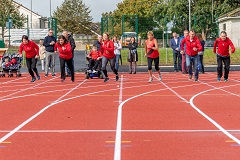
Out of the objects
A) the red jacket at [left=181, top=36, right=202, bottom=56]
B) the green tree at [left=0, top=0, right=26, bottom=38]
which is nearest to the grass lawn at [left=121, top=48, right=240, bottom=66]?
the red jacket at [left=181, top=36, right=202, bottom=56]

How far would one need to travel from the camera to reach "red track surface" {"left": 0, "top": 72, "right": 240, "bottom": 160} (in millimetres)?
7777

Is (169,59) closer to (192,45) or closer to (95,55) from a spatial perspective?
(95,55)

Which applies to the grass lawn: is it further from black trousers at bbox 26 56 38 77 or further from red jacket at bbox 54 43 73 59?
red jacket at bbox 54 43 73 59

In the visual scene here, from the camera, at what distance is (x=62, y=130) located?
31.7 feet

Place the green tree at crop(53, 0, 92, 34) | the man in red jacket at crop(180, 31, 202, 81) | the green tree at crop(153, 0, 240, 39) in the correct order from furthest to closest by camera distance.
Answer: the green tree at crop(53, 0, 92, 34) → the green tree at crop(153, 0, 240, 39) → the man in red jacket at crop(180, 31, 202, 81)

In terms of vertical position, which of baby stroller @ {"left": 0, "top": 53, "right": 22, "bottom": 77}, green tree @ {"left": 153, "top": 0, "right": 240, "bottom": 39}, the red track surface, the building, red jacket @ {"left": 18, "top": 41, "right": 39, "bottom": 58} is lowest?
the red track surface

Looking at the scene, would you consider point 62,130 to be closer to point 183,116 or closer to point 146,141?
point 146,141

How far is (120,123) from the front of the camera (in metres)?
10.5

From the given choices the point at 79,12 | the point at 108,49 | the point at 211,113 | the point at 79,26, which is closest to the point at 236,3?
the point at 79,26

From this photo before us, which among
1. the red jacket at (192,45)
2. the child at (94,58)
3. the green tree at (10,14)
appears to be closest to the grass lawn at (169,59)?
the child at (94,58)

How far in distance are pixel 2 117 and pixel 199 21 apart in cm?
5107

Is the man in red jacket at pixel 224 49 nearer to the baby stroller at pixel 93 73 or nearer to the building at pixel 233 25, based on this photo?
the baby stroller at pixel 93 73

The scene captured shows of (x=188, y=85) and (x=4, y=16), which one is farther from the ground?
(x=4, y=16)

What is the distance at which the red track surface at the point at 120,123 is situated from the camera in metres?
7.78
